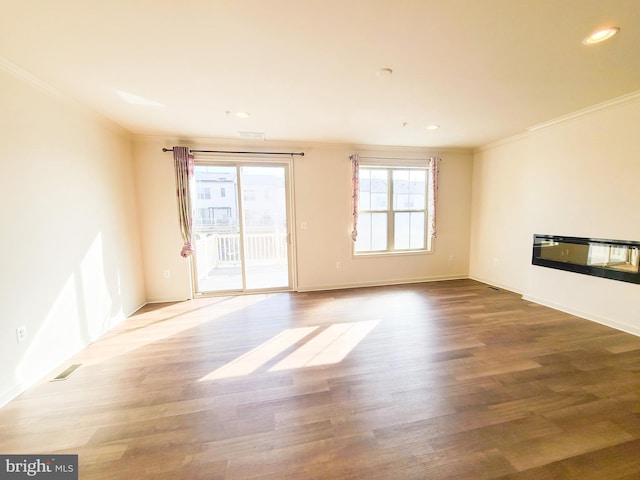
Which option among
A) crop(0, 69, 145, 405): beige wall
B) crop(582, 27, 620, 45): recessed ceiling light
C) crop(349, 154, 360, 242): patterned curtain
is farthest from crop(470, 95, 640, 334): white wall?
crop(0, 69, 145, 405): beige wall

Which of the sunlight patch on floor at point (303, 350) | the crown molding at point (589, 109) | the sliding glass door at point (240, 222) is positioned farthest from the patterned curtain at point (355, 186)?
the crown molding at point (589, 109)

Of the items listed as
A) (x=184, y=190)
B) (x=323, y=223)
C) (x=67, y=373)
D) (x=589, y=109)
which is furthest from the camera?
(x=323, y=223)

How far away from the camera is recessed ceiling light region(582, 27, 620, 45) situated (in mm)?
1658

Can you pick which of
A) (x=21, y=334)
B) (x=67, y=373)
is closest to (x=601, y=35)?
(x=21, y=334)

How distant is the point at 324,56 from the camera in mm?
1910

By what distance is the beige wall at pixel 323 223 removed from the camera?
3.90 metres

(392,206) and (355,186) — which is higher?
(355,186)

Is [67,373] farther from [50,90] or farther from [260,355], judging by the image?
[50,90]

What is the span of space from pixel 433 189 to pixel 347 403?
4098mm

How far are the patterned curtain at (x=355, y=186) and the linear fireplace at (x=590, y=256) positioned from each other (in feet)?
8.67

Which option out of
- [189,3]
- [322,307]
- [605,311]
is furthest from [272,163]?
[605,311]

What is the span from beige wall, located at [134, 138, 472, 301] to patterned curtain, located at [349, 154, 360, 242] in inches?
3.1

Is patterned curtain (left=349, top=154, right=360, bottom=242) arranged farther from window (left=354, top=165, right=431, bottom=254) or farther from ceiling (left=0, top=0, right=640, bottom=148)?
ceiling (left=0, top=0, right=640, bottom=148)

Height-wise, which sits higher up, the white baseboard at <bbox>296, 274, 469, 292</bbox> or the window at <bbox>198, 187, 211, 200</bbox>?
the window at <bbox>198, 187, 211, 200</bbox>
